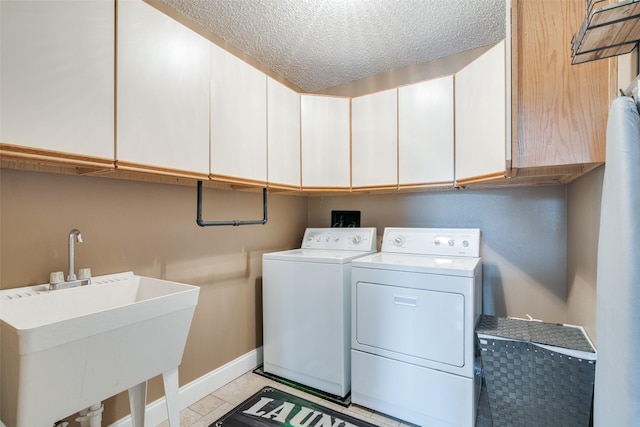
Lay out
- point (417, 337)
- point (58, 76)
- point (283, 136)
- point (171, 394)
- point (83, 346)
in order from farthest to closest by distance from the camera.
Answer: point (283, 136), point (417, 337), point (171, 394), point (58, 76), point (83, 346)

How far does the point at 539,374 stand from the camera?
1.39 metres

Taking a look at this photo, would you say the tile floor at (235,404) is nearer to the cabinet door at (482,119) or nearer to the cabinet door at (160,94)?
the cabinet door at (160,94)

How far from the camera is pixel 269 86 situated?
82.1 inches

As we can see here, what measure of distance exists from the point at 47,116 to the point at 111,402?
4.68 feet

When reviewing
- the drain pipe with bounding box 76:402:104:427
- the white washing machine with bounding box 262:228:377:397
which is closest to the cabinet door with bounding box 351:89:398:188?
the white washing machine with bounding box 262:228:377:397

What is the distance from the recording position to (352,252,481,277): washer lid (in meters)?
1.60

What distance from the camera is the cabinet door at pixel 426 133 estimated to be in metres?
2.01

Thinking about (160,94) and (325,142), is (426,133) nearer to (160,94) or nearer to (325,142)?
(325,142)

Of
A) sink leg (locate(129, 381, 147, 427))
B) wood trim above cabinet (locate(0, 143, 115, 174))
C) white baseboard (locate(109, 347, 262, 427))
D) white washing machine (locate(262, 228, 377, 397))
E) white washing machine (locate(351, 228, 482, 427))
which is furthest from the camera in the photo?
white washing machine (locate(262, 228, 377, 397))

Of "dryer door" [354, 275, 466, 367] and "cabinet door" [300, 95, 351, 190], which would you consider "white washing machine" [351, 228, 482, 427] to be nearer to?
"dryer door" [354, 275, 466, 367]

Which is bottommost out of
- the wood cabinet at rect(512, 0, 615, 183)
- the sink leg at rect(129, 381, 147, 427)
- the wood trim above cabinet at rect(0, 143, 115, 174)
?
the sink leg at rect(129, 381, 147, 427)

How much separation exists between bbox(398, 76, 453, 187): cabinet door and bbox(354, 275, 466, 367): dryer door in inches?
32.5

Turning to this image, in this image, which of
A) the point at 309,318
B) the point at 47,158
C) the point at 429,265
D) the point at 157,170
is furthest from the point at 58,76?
the point at 429,265

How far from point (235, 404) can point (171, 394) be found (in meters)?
0.72
